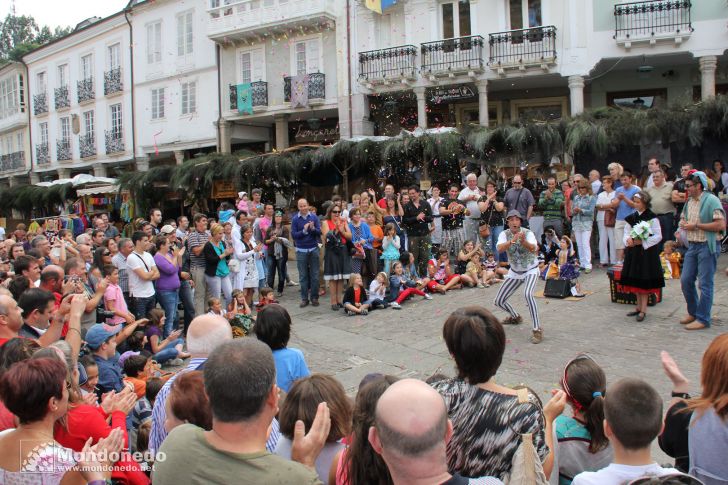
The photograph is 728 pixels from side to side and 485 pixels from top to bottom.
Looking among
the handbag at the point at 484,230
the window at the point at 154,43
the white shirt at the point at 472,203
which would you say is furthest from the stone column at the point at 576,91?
the window at the point at 154,43

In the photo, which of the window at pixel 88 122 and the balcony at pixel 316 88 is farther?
the window at pixel 88 122

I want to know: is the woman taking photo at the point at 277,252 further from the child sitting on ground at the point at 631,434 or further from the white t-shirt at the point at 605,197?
the child sitting on ground at the point at 631,434

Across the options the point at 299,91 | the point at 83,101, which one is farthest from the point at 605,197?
the point at 83,101

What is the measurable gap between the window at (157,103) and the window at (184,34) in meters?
2.18

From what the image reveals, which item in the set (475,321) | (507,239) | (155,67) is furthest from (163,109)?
(475,321)

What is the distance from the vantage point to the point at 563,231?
1317 centimetres

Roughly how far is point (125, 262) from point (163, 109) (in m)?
23.7

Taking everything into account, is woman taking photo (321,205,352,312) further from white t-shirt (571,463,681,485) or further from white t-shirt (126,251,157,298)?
white t-shirt (571,463,681,485)

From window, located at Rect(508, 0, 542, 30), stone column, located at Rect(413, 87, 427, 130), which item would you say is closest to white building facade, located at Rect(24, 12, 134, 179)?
stone column, located at Rect(413, 87, 427, 130)

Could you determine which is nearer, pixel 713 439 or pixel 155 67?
pixel 713 439

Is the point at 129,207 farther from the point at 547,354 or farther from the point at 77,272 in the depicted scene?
the point at 547,354

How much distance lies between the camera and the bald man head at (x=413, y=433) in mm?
2004

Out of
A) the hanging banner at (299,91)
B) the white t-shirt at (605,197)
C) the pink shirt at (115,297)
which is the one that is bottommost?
the pink shirt at (115,297)

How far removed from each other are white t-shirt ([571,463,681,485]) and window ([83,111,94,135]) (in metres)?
36.5
